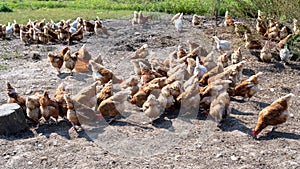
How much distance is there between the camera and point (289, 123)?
17.6 ft

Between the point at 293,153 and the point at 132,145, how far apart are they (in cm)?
181

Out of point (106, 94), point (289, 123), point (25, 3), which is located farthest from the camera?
point (25, 3)

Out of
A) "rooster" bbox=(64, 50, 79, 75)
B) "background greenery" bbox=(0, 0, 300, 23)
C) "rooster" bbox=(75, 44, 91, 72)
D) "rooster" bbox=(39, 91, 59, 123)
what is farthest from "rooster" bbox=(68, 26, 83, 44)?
"rooster" bbox=(39, 91, 59, 123)

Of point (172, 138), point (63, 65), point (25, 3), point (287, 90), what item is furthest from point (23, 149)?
point (25, 3)

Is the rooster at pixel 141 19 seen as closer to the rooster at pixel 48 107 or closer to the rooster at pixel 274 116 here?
the rooster at pixel 48 107

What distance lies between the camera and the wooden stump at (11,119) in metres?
5.29

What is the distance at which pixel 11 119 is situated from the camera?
17.4 feet

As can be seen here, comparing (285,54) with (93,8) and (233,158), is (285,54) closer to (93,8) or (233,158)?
(233,158)

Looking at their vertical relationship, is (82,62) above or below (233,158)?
above

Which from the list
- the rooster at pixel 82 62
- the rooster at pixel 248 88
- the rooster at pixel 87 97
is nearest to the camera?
the rooster at pixel 87 97

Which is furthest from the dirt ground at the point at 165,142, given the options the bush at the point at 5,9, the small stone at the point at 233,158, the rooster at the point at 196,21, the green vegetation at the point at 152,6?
the bush at the point at 5,9

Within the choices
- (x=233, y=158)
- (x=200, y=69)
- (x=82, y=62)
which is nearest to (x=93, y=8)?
(x=82, y=62)

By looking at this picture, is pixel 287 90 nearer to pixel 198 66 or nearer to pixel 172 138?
pixel 198 66

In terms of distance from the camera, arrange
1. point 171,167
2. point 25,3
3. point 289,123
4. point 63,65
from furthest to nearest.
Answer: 1. point 25,3
2. point 63,65
3. point 289,123
4. point 171,167
